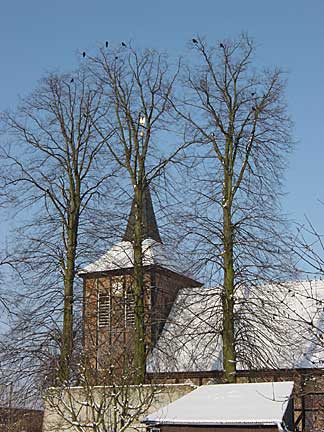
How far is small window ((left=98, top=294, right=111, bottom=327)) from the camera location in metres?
24.8

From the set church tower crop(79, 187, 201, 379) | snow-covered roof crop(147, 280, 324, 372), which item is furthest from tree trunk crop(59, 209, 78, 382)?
snow-covered roof crop(147, 280, 324, 372)

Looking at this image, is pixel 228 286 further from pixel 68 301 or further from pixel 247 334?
pixel 68 301

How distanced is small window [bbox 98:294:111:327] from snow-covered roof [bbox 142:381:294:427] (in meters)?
7.47

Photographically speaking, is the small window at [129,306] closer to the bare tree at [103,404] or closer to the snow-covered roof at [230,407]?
the bare tree at [103,404]

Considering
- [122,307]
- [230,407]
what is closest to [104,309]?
[122,307]

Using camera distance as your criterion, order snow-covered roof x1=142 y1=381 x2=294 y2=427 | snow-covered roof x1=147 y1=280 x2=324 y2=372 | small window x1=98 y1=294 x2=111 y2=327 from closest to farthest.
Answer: snow-covered roof x1=142 y1=381 x2=294 y2=427, snow-covered roof x1=147 y1=280 x2=324 y2=372, small window x1=98 y1=294 x2=111 y2=327

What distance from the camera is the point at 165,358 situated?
80.7 feet

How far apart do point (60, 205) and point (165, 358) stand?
6643mm

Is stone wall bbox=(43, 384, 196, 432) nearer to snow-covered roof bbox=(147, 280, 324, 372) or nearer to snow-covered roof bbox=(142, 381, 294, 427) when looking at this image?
snow-covered roof bbox=(142, 381, 294, 427)

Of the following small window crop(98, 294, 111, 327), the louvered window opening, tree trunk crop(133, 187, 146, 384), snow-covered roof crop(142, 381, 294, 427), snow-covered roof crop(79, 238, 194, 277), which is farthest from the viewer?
small window crop(98, 294, 111, 327)

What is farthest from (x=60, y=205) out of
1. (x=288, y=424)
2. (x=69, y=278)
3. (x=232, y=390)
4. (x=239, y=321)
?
(x=288, y=424)

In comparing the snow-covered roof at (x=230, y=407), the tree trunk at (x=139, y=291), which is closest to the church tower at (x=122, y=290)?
the tree trunk at (x=139, y=291)

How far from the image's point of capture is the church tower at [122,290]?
77.4ft

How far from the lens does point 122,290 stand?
996 inches
